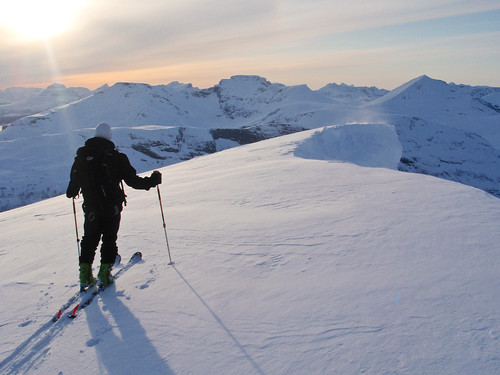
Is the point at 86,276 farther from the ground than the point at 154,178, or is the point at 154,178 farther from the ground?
the point at 154,178

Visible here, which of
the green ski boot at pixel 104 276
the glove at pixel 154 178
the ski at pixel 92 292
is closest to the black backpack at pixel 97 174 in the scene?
the glove at pixel 154 178

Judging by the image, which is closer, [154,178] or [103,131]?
[103,131]

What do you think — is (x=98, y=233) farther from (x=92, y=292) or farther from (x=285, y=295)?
(x=285, y=295)

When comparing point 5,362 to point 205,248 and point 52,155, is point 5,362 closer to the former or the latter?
point 205,248

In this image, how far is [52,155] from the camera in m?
97.8

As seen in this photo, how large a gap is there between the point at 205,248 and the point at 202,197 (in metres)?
3.91

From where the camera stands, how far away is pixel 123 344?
310 centimetres

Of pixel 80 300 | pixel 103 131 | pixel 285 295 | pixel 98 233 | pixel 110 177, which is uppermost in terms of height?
pixel 103 131

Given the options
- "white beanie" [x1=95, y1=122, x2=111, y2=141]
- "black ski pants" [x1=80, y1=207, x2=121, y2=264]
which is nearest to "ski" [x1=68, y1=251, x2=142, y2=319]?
"black ski pants" [x1=80, y1=207, x2=121, y2=264]

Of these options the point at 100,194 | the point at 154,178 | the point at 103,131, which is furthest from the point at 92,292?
the point at 103,131

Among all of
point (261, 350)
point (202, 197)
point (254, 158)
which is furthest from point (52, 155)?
point (261, 350)

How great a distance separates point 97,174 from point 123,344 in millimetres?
2167

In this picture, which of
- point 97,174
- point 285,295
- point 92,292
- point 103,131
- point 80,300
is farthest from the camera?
point 103,131

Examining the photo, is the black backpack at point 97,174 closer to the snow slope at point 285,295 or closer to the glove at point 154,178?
the glove at point 154,178
